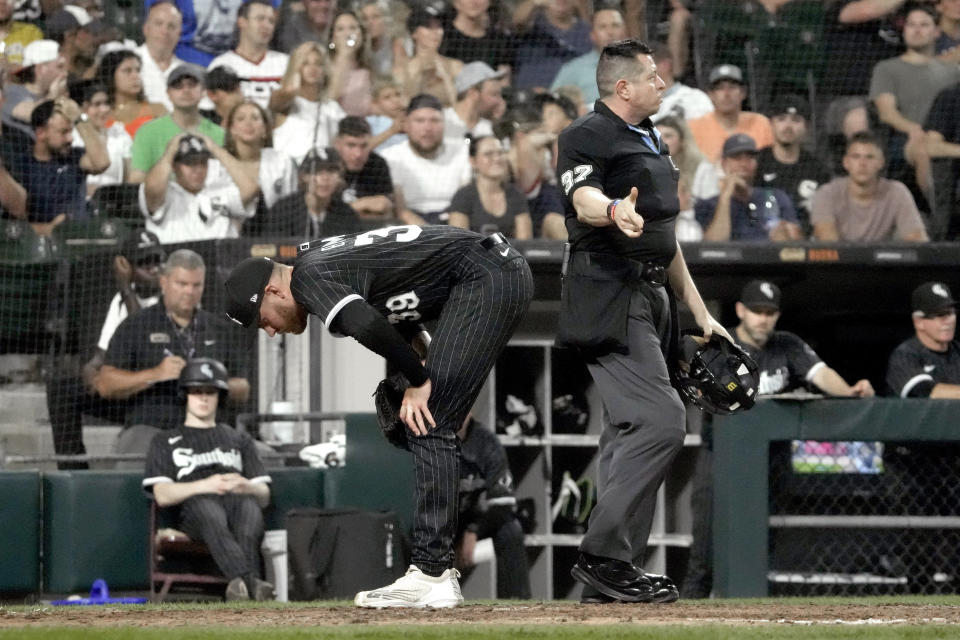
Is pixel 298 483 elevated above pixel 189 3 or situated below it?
below

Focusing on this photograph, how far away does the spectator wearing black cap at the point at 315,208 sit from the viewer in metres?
9.79

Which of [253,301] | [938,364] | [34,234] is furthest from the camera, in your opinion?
[34,234]

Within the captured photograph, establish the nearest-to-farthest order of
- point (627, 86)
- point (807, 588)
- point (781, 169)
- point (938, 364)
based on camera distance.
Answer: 1. point (627, 86)
2. point (807, 588)
3. point (938, 364)
4. point (781, 169)

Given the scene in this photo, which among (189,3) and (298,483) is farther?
(189,3)

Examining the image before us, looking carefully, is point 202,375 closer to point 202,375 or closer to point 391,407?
point 202,375

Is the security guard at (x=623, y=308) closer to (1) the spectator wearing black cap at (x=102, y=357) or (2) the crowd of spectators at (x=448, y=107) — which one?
(2) the crowd of spectators at (x=448, y=107)

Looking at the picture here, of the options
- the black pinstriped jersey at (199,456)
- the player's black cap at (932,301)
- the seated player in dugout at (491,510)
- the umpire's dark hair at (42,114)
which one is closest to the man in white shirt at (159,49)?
the umpire's dark hair at (42,114)

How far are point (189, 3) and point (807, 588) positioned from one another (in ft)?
20.7

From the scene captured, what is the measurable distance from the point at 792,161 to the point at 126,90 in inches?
190

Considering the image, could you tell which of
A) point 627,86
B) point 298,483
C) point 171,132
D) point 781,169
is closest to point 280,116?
point 171,132

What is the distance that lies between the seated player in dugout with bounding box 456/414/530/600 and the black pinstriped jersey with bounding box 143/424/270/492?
1.21m

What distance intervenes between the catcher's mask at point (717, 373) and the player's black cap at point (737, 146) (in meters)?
5.14

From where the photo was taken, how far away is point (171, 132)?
10.2m

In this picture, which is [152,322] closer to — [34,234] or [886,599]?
[34,234]
